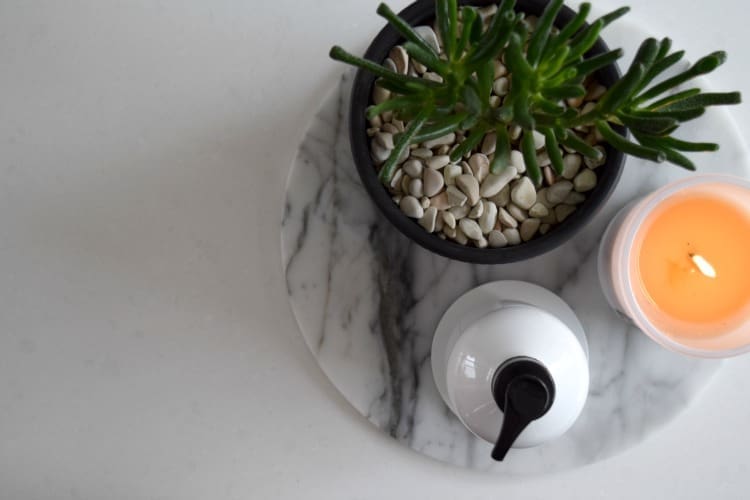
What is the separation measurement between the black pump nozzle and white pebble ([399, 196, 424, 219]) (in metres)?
0.12

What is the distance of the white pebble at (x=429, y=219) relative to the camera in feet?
1.69

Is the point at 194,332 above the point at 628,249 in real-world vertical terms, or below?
below

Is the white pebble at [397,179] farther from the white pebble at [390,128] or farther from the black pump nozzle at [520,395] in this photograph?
the black pump nozzle at [520,395]

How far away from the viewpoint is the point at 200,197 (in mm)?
620

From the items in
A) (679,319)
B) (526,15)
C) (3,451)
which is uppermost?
(526,15)

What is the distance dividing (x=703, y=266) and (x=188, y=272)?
1.34 feet

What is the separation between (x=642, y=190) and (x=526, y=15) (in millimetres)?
178

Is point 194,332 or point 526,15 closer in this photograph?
point 526,15

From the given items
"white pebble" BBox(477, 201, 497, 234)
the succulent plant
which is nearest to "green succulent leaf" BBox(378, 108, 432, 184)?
the succulent plant

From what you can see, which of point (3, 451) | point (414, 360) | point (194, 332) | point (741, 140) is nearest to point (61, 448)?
point (3, 451)

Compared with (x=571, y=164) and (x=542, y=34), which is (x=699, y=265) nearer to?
(x=571, y=164)

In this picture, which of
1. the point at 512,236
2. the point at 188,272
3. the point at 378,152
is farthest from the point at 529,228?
the point at 188,272

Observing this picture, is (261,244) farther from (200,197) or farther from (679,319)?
(679,319)

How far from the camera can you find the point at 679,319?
56 centimetres
